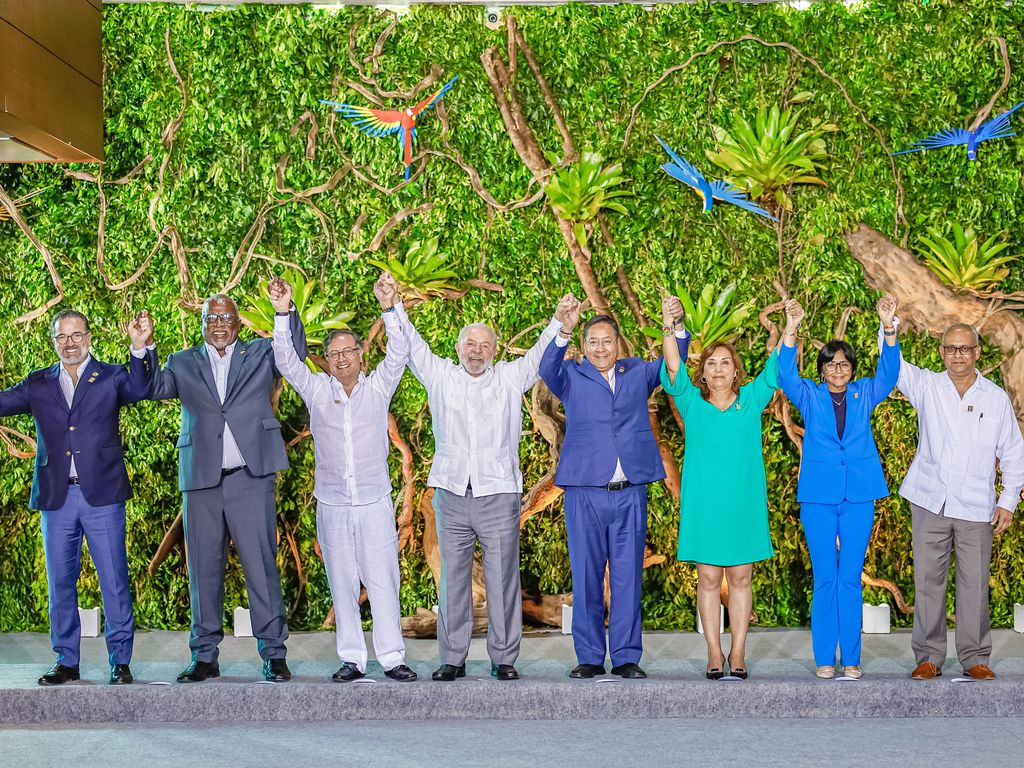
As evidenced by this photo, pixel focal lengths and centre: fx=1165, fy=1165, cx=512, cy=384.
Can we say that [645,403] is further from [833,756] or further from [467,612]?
[833,756]

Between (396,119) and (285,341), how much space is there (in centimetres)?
186

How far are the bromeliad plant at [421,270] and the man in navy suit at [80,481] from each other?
154 cm

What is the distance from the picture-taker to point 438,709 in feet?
15.3

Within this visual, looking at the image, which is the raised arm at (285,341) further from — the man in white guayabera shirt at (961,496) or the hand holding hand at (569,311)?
the man in white guayabera shirt at (961,496)

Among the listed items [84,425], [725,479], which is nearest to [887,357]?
[725,479]

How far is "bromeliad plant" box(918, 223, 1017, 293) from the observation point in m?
6.01

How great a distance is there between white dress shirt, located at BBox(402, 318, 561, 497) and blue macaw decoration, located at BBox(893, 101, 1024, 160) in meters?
2.60

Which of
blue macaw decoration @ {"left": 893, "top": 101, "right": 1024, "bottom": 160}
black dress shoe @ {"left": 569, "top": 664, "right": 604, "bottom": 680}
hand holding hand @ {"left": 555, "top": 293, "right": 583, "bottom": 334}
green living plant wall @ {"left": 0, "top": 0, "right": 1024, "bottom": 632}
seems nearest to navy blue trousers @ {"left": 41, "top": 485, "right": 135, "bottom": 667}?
green living plant wall @ {"left": 0, "top": 0, "right": 1024, "bottom": 632}

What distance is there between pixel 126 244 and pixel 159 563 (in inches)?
67.2

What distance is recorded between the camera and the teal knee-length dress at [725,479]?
4.79 metres

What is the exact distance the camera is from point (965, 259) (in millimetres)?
6016

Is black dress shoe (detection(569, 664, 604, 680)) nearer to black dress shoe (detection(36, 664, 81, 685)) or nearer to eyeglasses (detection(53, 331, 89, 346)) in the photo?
black dress shoe (detection(36, 664, 81, 685))

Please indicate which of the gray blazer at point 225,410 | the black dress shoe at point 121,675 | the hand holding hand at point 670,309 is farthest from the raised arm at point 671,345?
the black dress shoe at point 121,675

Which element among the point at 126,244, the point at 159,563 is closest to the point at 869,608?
the point at 159,563
